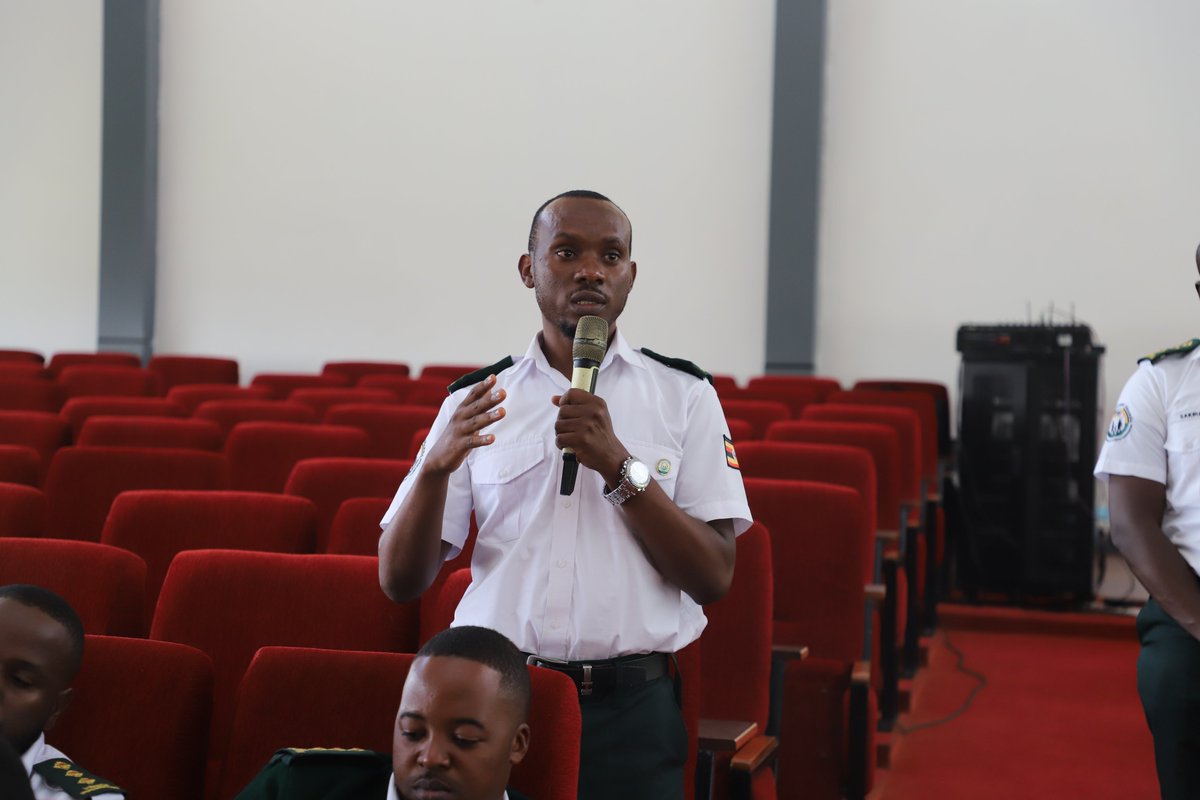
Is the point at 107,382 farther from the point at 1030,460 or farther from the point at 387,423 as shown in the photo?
the point at 1030,460

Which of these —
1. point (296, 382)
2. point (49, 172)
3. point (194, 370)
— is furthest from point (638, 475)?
point (49, 172)

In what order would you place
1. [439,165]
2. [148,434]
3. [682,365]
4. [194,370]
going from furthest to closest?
1. [439,165]
2. [194,370]
3. [148,434]
4. [682,365]

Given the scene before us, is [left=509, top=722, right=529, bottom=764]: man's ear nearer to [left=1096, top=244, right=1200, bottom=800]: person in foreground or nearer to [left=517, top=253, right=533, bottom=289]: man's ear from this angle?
[left=517, top=253, right=533, bottom=289]: man's ear

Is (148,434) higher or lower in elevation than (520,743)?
higher

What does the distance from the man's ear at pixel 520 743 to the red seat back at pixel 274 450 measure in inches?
110

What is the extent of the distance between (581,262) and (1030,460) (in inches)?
192

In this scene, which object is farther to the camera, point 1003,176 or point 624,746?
point 1003,176

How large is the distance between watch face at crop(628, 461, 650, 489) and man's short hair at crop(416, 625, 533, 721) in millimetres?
289

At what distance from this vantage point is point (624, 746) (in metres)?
1.98

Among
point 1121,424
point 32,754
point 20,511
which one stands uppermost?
point 1121,424

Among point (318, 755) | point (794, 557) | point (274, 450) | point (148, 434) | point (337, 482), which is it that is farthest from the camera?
point (148, 434)

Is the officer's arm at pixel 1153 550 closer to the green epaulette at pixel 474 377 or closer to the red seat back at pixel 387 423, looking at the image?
the green epaulette at pixel 474 377

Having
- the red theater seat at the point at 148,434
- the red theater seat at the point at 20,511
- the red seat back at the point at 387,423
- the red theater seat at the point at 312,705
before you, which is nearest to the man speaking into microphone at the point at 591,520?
the red theater seat at the point at 312,705

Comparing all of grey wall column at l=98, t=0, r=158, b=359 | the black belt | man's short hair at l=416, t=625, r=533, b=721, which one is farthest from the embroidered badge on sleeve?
grey wall column at l=98, t=0, r=158, b=359
